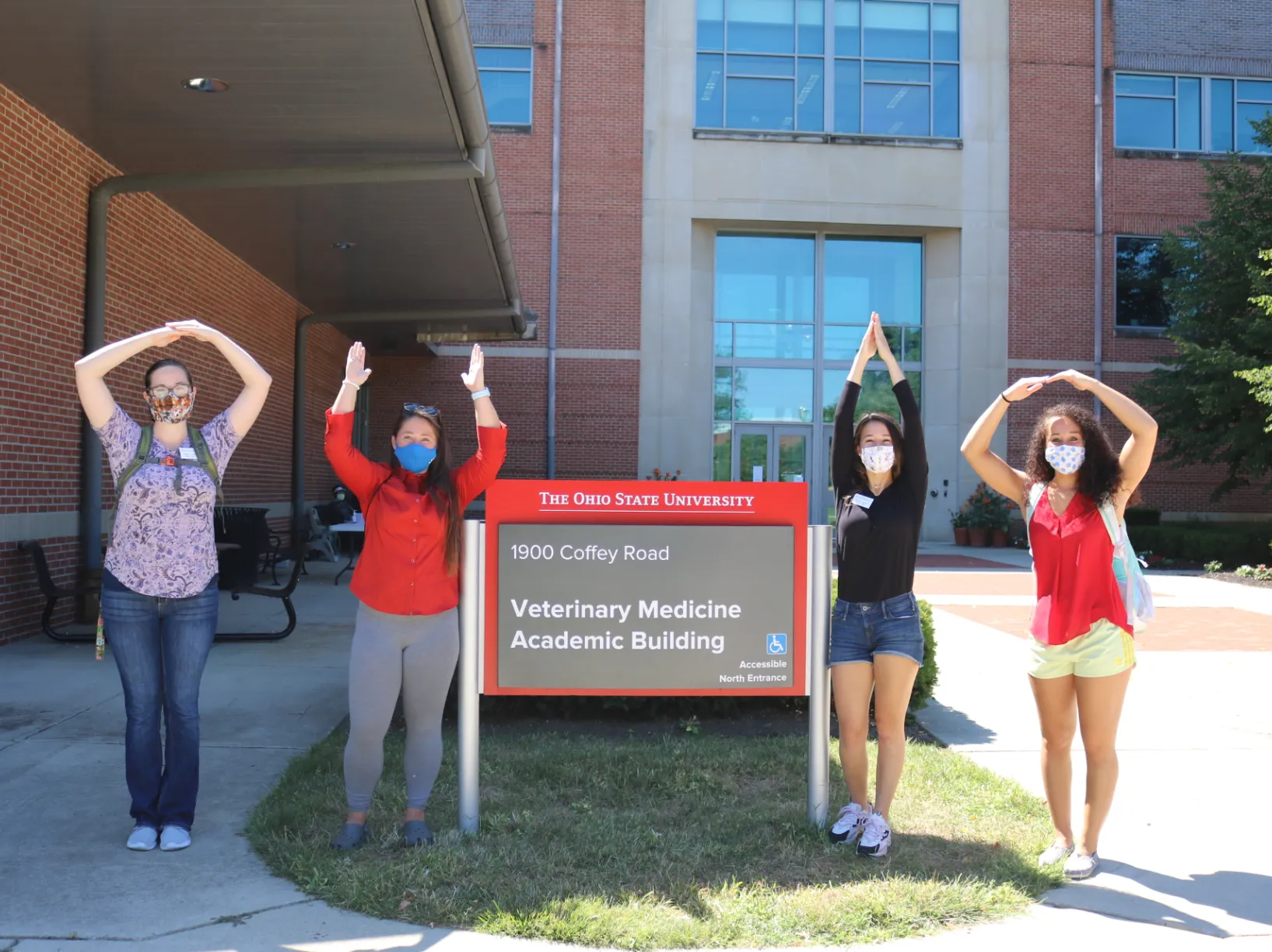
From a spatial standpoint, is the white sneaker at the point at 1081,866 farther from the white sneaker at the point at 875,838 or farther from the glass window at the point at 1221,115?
the glass window at the point at 1221,115

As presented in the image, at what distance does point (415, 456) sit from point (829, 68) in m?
22.8

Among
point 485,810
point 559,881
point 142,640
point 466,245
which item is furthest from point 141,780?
point 466,245

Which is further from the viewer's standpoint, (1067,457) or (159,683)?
(159,683)

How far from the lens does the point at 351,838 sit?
405cm

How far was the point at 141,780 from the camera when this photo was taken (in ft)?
13.6

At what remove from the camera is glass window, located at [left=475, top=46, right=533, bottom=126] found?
2389cm

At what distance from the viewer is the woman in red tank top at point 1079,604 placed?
3930 millimetres

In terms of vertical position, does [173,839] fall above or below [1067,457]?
below

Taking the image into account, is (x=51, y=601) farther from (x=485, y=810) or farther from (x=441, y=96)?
(x=485, y=810)

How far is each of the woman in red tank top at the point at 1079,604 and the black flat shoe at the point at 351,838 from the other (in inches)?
101

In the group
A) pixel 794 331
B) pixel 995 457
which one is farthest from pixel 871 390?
pixel 995 457

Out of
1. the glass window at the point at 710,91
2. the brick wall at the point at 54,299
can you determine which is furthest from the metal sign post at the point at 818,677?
the glass window at the point at 710,91

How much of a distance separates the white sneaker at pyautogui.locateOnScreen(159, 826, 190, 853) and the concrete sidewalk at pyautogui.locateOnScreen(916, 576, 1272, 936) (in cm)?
320

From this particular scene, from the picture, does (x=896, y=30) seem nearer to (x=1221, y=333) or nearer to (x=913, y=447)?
(x=1221, y=333)
